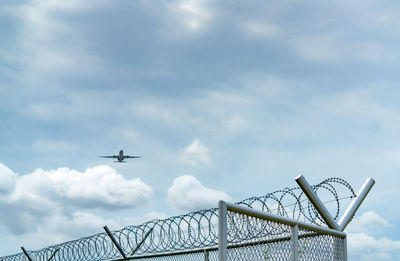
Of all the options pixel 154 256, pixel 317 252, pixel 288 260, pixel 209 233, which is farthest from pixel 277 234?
pixel 154 256

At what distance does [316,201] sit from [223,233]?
→ 2753 mm

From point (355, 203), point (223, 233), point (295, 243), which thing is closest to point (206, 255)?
point (355, 203)

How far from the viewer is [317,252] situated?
739 cm

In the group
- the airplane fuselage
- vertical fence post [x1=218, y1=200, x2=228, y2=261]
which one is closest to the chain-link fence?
vertical fence post [x1=218, y1=200, x2=228, y2=261]

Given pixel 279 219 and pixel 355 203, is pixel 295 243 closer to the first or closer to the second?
pixel 279 219

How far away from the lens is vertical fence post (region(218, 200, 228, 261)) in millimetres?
5421

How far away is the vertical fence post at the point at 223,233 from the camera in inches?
213

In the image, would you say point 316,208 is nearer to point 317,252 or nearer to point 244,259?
point 317,252

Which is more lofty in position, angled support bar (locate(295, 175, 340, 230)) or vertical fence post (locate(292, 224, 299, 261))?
angled support bar (locate(295, 175, 340, 230))

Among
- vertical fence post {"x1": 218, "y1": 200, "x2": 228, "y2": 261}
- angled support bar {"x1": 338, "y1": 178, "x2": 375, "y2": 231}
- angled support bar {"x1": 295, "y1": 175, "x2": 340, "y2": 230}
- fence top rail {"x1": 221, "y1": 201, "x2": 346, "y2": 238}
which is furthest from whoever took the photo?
angled support bar {"x1": 338, "y1": 178, "x2": 375, "y2": 231}

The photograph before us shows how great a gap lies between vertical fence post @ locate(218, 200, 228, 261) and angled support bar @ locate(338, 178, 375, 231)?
316cm

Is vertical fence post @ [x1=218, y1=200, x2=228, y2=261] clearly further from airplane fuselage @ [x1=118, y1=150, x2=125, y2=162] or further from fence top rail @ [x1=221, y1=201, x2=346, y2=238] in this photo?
airplane fuselage @ [x1=118, y1=150, x2=125, y2=162]

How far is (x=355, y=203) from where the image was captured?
8.47 meters

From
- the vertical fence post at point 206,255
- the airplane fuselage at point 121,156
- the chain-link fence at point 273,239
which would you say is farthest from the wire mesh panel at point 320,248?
the airplane fuselage at point 121,156
